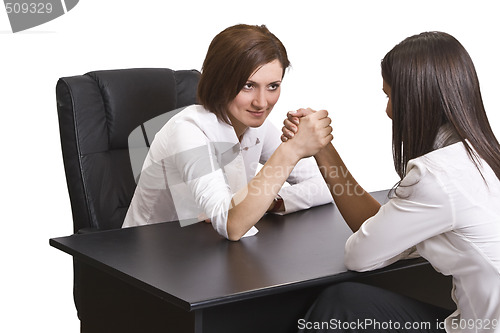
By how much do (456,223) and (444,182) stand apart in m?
0.12

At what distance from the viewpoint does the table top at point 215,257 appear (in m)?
2.31

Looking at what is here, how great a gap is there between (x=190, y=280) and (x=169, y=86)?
143 centimetres

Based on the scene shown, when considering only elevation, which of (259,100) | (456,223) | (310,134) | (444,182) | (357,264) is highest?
(259,100)

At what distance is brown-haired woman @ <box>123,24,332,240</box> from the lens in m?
2.76

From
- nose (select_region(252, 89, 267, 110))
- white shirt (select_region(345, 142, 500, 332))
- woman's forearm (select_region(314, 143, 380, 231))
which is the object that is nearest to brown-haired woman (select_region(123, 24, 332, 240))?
nose (select_region(252, 89, 267, 110))

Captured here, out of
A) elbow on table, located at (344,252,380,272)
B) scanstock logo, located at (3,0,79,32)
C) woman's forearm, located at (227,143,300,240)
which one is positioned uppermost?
scanstock logo, located at (3,0,79,32)

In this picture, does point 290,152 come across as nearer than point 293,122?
Yes

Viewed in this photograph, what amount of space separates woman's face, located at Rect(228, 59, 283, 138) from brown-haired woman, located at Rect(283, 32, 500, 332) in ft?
2.33

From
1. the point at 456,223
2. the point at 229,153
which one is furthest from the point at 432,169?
the point at 229,153

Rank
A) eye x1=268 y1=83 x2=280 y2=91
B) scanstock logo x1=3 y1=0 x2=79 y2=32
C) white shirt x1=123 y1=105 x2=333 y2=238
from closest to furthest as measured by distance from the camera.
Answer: white shirt x1=123 y1=105 x2=333 y2=238 → eye x1=268 y1=83 x2=280 y2=91 → scanstock logo x1=3 y1=0 x2=79 y2=32

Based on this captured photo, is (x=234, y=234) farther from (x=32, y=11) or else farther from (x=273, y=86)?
(x=32, y=11)

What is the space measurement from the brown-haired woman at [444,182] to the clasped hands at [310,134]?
43 cm

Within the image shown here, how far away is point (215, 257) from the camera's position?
2596 mm

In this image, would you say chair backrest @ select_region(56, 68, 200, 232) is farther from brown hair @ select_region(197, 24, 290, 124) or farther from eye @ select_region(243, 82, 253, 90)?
eye @ select_region(243, 82, 253, 90)
